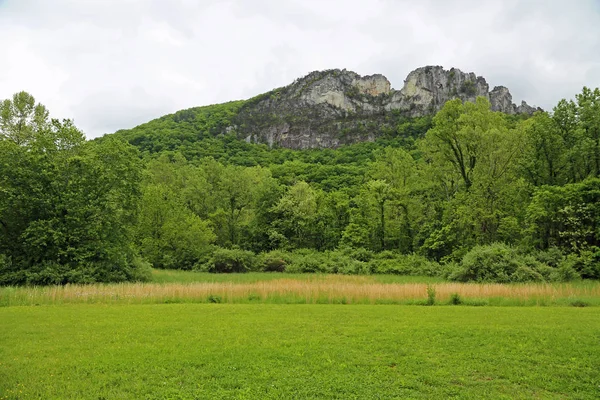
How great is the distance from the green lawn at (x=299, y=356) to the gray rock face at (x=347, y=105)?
9196cm

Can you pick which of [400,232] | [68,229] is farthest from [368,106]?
[68,229]

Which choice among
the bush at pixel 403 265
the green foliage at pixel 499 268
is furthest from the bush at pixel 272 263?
the green foliage at pixel 499 268

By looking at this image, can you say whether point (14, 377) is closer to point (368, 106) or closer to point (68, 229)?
point (68, 229)

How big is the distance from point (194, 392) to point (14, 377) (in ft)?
12.2

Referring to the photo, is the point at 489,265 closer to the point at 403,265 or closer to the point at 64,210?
the point at 403,265

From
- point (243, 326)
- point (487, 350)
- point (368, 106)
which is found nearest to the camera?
point (487, 350)

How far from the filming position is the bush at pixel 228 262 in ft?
140

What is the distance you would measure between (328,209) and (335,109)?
6775cm

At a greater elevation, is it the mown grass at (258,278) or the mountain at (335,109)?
the mountain at (335,109)

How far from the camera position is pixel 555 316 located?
14.6 metres

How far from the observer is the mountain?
104625 mm

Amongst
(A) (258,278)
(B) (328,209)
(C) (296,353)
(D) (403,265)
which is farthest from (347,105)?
(C) (296,353)

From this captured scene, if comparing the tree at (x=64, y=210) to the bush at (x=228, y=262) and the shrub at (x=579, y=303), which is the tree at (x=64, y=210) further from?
the shrub at (x=579, y=303)

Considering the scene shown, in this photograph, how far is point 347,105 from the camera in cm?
11688
